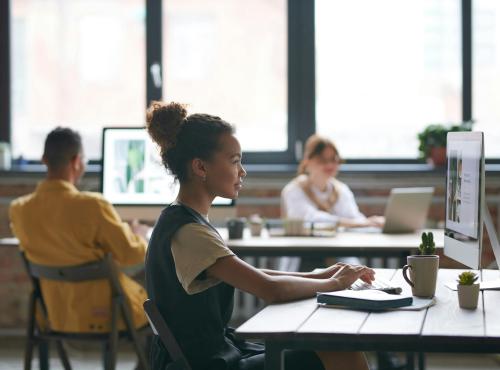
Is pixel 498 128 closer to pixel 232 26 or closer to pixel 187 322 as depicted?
pixel 232 26

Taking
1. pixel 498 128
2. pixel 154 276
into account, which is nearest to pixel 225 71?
Result: pixel 498 128

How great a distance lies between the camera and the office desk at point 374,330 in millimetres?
1803

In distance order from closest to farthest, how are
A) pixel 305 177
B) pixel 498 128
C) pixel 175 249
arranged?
pixel 175 249, pixel 305 177, pixel 498 128

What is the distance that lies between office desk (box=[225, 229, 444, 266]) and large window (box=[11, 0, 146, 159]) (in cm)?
176

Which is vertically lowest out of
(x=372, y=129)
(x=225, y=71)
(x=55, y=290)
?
(x=55, y=290)

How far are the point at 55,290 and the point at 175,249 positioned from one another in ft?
4.80

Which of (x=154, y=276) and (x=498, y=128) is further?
(x=498, y=128)

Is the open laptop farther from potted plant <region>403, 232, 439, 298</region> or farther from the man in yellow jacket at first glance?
potted plant <region>403, 232, 439, 298</region>

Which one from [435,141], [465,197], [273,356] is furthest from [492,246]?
[435,141]

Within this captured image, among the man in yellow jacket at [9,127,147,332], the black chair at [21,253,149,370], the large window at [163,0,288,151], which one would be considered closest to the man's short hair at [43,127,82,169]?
the man in yellow jacket at [9,127,147,332]

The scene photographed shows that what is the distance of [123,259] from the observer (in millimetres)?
3516

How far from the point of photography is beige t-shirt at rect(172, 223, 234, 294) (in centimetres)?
213

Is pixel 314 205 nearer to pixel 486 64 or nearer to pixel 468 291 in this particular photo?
pixel 486 64

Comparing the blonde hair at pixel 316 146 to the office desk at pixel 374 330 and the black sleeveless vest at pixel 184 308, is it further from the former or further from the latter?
the office desk at pixel 374 330
